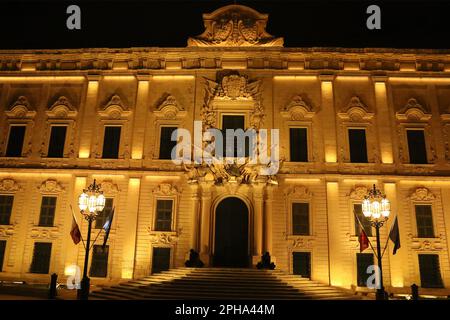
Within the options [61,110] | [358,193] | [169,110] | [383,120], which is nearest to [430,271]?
[358,193]

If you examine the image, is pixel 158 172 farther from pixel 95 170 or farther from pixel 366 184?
pixel 366 184

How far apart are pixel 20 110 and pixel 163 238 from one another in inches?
474

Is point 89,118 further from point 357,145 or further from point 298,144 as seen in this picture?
point 357,145

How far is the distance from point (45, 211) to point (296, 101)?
1575 cm

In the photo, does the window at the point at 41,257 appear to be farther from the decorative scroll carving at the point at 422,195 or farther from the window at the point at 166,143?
the decorative scroll carving at the point at 422,195

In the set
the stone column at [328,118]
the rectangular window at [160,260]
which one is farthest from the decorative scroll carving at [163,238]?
the stone column at [328,118]

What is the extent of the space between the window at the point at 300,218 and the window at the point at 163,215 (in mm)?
6822

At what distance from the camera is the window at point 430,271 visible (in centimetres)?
2075

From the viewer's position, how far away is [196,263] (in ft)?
64.8

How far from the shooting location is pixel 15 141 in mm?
24109

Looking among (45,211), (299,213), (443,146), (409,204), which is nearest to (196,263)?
(299,213)
